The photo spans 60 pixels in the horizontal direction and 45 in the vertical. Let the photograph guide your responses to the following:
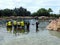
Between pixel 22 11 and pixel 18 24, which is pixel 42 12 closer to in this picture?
pixel 22 11

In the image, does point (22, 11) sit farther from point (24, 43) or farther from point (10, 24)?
point (24, 43)

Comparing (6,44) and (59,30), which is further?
(59,30)

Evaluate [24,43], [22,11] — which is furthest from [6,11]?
[24,43]

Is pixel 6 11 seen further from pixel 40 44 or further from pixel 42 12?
pixel 40 44

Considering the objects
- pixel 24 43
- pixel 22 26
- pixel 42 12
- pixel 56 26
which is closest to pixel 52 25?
pixel 56 26

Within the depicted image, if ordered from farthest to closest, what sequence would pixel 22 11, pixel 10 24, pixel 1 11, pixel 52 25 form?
pixel 22 11
pixel 1 11
pixel 10 24
pixel 52 25

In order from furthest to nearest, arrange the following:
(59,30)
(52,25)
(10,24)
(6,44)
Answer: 1. (10,24)
2. (52,25)
3. (59,30)
4. (6,44)

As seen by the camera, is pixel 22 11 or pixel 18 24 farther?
pixel 22 11

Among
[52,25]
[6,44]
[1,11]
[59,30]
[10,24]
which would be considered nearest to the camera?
[6,44]

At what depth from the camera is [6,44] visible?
24.3 metres

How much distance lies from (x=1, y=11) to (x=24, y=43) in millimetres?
129766

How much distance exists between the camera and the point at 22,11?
543ft

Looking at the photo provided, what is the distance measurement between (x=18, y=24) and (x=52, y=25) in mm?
6916

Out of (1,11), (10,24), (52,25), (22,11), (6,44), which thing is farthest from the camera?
(22,11)
